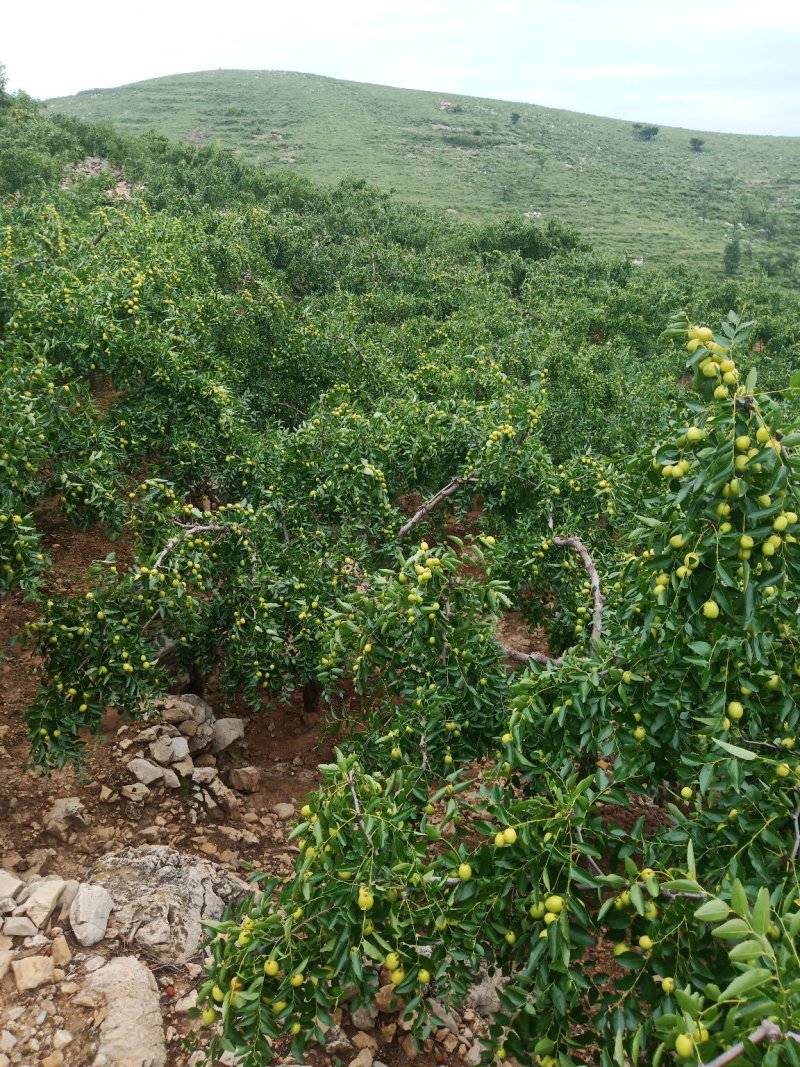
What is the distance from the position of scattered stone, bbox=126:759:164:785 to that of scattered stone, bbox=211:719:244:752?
81 cm

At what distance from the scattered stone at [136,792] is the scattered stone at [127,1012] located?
1.89m

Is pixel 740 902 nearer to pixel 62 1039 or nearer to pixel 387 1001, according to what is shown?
pixel 387 1001

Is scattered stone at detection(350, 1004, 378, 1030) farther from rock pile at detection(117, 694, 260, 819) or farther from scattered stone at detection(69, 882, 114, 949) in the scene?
rock pile at detection(117, 694, 260, 819)

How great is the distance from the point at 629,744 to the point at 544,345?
38.6 ft

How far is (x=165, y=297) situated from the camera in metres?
8.62

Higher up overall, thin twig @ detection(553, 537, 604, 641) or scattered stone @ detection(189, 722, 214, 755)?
thin twig @ detection(553, 537, 604, 641)

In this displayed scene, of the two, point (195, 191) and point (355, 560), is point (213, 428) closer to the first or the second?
point (355, 560)

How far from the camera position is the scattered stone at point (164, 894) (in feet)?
13.4

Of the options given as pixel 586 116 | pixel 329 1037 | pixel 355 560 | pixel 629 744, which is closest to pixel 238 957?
pixel 329 1037

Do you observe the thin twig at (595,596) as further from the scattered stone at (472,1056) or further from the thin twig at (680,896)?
the scattered stone at (472,1056)

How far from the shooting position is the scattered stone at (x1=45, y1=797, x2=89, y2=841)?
514 cm

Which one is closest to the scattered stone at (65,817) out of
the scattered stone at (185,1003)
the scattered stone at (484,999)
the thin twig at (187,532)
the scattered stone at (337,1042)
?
the scattered stone at (185,1003)

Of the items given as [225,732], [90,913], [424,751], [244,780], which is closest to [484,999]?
[424,751]

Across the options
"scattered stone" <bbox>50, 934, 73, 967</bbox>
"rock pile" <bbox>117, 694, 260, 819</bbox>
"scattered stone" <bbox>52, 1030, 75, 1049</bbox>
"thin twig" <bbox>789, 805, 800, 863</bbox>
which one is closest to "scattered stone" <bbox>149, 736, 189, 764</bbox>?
"rock pile" <bbox>117, 694, 260, 819</bbox>
